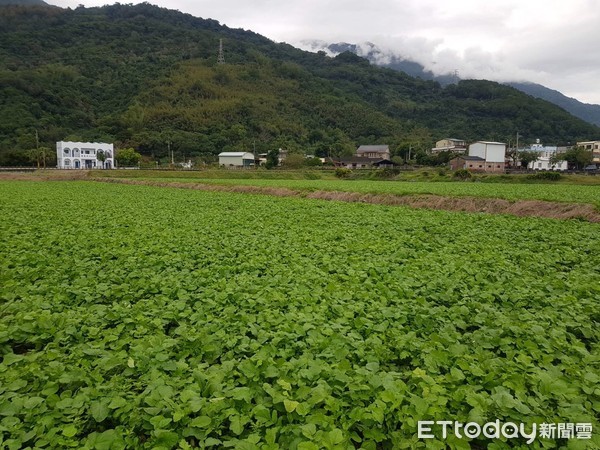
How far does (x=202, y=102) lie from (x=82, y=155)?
56669 mm

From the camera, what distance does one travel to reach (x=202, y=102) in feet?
442

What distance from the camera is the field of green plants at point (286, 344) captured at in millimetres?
3361

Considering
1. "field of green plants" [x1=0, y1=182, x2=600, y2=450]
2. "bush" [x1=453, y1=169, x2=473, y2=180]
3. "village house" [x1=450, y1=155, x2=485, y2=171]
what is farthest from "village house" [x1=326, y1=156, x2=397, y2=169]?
"field of green plants" [x1=0, y1=182, x2=600, y2=450]

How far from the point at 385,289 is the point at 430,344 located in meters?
2.07

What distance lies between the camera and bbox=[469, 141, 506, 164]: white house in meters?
86.2

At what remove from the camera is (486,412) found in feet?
11.5

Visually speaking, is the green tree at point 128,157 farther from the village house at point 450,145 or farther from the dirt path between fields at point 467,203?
the village house at point 450,145

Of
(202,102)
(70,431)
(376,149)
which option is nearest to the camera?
(70,431)

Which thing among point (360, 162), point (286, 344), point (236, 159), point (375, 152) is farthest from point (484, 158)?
point (286, 344)

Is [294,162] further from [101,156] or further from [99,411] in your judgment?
[99,411]

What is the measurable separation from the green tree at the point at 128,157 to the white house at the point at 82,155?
188 inches

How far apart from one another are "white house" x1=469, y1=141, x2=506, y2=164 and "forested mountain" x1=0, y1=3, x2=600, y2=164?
1404cm

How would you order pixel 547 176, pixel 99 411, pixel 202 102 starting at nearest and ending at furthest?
pixel 99 411, pixel 547 176, pixel 202 102

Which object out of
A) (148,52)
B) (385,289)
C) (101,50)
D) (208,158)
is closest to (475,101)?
(208,158)
